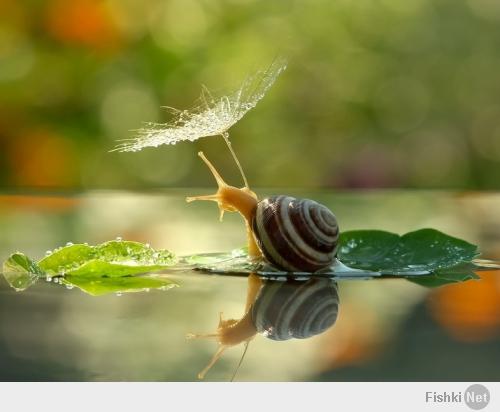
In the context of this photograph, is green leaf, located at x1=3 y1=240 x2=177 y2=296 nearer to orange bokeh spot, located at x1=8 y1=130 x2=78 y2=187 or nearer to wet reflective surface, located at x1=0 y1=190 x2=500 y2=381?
wet reflective surface, located at x1=0 y1=190 x2=500 y2=381

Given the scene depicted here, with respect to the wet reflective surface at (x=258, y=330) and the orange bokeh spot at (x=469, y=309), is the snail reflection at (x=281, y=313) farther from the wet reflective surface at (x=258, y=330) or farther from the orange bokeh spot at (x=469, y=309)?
the orange bokeh spot at (x=469, y=309)

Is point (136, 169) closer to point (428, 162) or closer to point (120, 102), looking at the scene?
point (120, 102)

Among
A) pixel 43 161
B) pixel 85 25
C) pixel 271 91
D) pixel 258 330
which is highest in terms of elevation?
pixel 85 25

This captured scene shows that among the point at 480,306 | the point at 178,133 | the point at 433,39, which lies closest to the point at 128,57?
the point at 433,39

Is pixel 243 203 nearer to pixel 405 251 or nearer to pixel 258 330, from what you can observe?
pixel 405 251

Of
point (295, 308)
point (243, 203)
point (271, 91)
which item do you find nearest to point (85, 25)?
point (271, 91)

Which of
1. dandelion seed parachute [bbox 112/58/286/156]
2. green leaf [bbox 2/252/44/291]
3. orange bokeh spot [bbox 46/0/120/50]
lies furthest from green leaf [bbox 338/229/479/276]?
orange bokeh spot [bbox 46/0/120/50]

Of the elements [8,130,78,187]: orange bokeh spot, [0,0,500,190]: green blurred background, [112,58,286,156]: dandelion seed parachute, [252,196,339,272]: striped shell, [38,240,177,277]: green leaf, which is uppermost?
[0,0,500,190]: green blurred background
